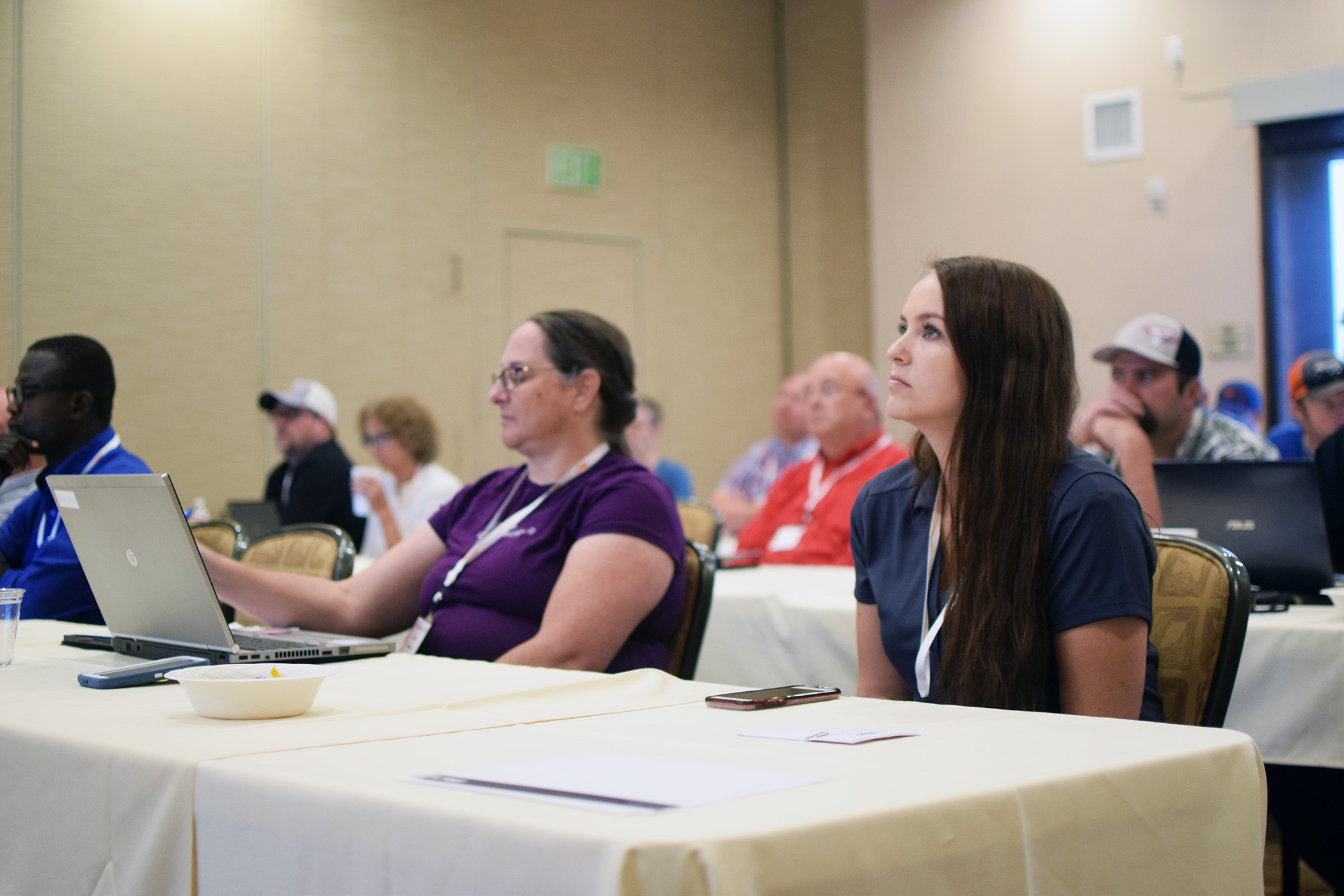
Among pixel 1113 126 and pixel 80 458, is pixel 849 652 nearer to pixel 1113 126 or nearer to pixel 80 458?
pixel 80 458

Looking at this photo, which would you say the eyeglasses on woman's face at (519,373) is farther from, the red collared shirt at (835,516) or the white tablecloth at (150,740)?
the red collared shirt at (835,516)

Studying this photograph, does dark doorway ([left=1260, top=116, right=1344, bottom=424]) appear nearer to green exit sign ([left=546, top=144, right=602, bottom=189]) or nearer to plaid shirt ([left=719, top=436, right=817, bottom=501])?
plaid shirt ([left=719, top=436, right=817, bottom=501])

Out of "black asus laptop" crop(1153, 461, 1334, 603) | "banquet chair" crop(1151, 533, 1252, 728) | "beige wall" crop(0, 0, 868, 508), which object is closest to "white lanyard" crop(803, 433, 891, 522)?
"black asus laptop" crop(1153, 461, 1334, 603)

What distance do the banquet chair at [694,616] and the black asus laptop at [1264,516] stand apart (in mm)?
1056

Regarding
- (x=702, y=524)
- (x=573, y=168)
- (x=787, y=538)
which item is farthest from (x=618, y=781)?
(x=573, y=168)

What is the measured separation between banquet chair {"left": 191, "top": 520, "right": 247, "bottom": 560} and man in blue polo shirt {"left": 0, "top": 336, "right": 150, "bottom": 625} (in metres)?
0.46

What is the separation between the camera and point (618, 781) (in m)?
0.86

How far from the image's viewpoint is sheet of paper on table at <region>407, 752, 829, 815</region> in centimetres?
81

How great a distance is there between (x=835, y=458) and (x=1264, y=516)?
66.0 inches

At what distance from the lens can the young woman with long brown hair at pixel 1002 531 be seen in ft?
4.67

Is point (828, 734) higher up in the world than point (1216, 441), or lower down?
lower down

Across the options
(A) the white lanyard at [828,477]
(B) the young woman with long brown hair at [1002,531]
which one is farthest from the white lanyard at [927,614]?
(A) the white lanyard at [828,477]

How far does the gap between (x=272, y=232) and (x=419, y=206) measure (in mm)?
832

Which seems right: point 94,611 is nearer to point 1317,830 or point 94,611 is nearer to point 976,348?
point 976,348
